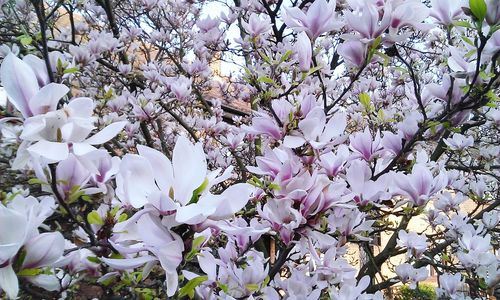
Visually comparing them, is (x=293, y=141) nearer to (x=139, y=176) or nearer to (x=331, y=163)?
(x=331, y=163)

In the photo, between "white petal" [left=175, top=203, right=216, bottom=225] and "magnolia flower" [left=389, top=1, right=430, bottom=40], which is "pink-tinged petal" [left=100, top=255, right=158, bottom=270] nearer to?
"white petal" [left=175, top=203, right=216, bottom=225]

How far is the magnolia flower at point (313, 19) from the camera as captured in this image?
1.32 m

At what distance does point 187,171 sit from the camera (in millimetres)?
792

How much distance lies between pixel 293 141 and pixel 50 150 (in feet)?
1.96

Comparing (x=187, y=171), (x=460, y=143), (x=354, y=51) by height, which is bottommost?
(x=187, y=171)

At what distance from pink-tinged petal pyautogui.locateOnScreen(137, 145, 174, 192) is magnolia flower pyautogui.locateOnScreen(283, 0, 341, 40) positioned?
749 mm

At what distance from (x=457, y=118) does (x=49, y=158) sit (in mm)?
1255

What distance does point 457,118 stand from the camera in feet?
4.77

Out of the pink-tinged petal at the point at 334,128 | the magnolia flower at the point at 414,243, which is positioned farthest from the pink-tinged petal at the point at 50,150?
the magnolia flower at the point at 414,243

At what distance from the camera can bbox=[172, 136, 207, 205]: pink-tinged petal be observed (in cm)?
79

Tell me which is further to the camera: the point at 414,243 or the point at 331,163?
the point at 414,243

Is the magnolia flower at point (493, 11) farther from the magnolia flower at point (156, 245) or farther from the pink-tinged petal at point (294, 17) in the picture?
the magnolia flower at point (156, 245)

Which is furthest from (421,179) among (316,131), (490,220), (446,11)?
(490,220)

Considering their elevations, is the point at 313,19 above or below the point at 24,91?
above
